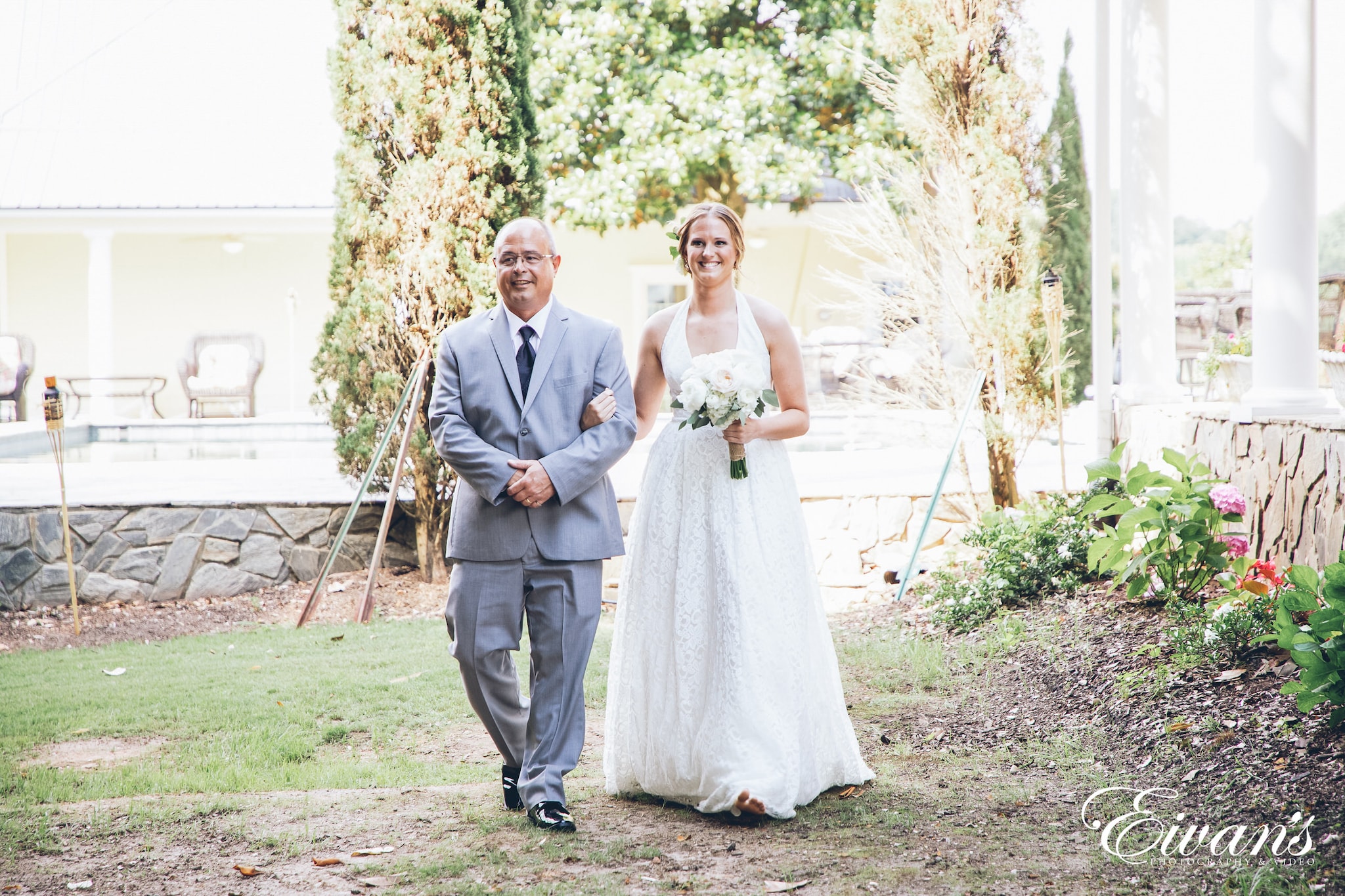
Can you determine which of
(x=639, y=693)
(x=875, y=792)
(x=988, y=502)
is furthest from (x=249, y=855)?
(x=988, y=502)

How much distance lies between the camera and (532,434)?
3.81 m

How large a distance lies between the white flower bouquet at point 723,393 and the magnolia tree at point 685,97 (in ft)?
36.0

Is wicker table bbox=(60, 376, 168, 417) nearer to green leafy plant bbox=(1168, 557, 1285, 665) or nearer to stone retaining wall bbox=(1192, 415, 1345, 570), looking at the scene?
stone retaining wall bbox=(1192, 415, 1345, 570)

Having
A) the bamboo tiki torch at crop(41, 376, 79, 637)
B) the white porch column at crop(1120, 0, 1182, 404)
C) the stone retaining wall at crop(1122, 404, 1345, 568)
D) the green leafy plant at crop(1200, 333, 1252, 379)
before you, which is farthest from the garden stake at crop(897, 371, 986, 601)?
the bamboo tiki torch at crop(41, 376, 79, 637)

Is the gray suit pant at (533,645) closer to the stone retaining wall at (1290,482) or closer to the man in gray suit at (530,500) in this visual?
the man in gray suit at (530,500)

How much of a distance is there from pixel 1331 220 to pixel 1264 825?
4638 cm

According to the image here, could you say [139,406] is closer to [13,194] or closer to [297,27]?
[13,194]

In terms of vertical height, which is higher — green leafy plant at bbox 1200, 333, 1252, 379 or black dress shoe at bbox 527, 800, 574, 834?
green leafy plant at bbox 1200, 333, 1252, 379

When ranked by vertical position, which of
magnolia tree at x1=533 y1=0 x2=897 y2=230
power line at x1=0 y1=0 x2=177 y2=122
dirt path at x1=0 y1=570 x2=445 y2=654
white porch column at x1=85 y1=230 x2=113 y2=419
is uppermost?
power line at x1=0 y1=0 x2=177 y2=122

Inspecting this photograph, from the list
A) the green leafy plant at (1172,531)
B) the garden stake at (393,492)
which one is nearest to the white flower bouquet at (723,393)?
the green leafy plant at (1172,531)

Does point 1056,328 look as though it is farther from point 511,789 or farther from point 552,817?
point 552,817

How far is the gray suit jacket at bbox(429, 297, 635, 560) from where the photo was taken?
3742mm

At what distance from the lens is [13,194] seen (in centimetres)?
1552

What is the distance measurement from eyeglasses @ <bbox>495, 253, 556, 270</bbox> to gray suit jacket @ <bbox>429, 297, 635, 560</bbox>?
0.16 metres
